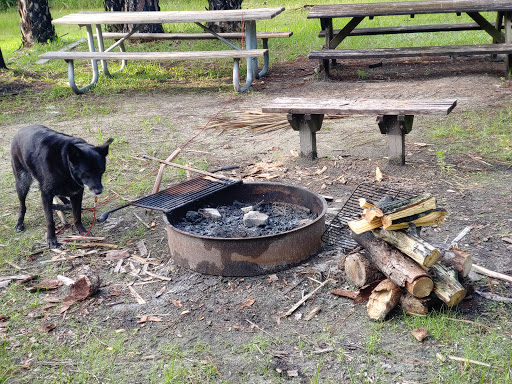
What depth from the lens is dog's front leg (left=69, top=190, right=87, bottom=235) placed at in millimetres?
5121

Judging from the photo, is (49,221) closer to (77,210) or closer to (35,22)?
(77,210)

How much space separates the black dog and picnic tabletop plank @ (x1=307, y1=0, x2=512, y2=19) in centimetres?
604

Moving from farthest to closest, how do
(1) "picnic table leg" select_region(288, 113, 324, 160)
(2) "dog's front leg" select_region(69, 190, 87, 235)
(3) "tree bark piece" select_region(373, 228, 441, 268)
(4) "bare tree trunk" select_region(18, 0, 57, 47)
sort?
1. (4) "bare tree trunk" select_region(18, 0, 57, 47)
2. (1) "picnic table leg" select_region(288, 113, 324, 160)
3. (2) "dog's front leg" select_region(69, 190, 87, 235)
4. (3) "tree bark piece" select_region(373, 228, 441, 268)

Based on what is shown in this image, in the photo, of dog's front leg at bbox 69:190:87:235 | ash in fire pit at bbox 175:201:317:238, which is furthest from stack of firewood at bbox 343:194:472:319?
dog's front leg at bbox 69:190:87:235

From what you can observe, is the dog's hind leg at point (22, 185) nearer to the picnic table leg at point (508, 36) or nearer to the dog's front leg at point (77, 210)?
the dog's front leg at point (77, 210)

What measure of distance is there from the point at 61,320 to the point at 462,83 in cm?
739

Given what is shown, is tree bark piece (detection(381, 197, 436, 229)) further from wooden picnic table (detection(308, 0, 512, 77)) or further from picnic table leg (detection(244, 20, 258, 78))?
picnic table leg (detection(244, 20, 258, 78))

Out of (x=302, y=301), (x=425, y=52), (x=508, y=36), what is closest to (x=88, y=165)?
(x=302, y=301)

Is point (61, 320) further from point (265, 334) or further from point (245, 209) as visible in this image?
point (245, 209)

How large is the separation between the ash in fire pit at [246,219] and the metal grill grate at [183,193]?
142 millimetres

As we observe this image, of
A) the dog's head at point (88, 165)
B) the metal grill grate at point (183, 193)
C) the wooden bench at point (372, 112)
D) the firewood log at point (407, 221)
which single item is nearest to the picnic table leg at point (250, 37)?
the wooden bench at point (372, 112)

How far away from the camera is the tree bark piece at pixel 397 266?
3547 millimetres

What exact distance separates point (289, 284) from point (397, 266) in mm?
849

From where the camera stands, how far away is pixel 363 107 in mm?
6066
